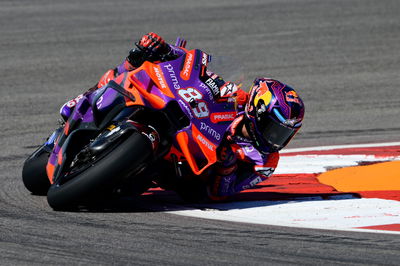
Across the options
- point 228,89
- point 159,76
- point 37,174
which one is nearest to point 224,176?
point 228,89

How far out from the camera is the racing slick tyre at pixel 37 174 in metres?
7.80

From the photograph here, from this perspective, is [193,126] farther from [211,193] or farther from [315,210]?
[315,210]

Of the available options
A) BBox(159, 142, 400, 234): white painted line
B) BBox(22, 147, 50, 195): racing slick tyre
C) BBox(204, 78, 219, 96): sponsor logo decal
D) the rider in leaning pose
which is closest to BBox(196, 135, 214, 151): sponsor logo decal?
the rider in leaning pose

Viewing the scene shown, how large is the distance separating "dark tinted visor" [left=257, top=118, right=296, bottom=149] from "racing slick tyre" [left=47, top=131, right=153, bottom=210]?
953mm

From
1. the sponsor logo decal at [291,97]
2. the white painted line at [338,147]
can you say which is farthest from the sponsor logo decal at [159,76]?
the white painted line at [338,147]

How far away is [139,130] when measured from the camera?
684 centimetres

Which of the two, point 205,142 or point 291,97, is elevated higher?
point 291,97

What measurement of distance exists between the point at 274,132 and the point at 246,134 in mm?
267

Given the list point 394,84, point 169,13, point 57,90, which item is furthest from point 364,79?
point 169,13

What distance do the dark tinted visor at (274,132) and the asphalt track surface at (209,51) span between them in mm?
787

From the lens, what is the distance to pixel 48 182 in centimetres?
774

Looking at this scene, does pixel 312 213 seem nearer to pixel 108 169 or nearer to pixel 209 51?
pixel 108 169

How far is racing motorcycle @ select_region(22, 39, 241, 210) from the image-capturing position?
6.79 meters

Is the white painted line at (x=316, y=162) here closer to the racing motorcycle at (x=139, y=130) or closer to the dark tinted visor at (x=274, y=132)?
the dark tinted visor at (x=274, y=132)
